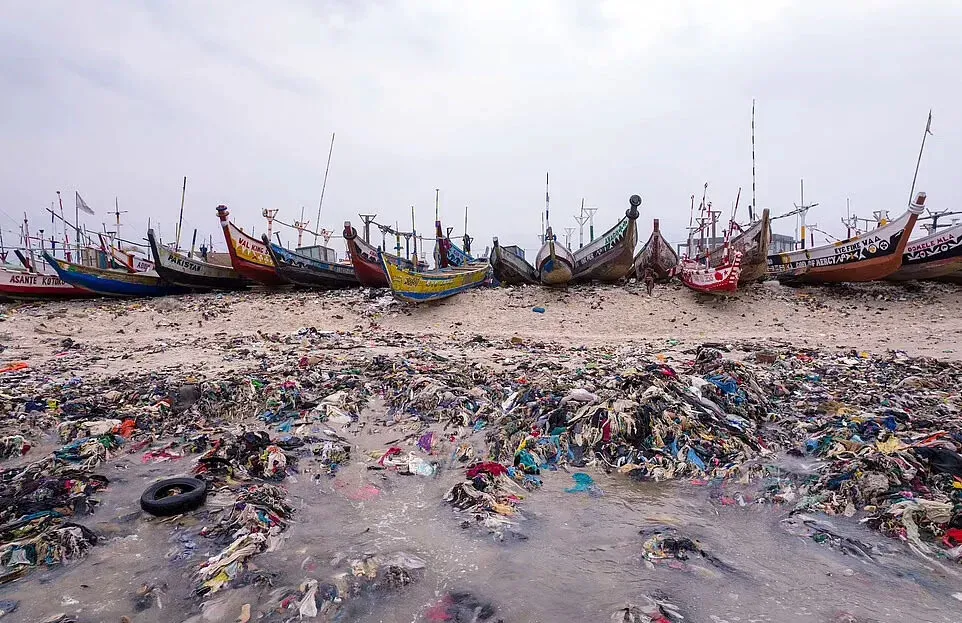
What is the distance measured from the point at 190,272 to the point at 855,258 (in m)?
21.8

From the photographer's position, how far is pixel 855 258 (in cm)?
1387

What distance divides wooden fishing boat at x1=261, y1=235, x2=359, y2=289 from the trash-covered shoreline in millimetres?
11038

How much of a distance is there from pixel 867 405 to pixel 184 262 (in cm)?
1946

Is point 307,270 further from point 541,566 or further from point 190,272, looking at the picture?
point 541,566

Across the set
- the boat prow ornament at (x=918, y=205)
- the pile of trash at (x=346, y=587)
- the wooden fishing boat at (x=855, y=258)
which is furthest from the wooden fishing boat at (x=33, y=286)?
the boat prow ornament at (x=918, y=205)

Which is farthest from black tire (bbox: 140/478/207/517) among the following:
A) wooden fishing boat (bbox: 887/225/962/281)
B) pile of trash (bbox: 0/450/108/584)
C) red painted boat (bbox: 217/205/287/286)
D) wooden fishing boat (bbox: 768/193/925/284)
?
wooden fishing boat (bbox: 887/225/962/281)

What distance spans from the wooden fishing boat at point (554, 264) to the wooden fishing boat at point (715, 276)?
11.7 feet

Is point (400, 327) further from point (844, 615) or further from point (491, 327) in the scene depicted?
point (844, 615)

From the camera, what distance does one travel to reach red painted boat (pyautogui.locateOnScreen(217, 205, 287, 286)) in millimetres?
16688

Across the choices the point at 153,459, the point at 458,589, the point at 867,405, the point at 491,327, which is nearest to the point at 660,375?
the point at 867,405

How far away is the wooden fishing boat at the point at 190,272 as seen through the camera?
16.6 metres

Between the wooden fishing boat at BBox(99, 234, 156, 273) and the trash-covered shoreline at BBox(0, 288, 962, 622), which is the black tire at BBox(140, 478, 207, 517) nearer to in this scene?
the trash-covered shoreline at BBox(0, 288, 962, 622)

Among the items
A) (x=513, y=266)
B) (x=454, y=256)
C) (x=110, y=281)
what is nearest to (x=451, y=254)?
(x=454, y=256)

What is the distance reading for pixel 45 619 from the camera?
212 cm
